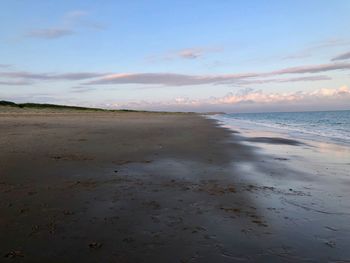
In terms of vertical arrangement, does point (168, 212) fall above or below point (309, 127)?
above

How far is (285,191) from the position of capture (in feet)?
25.9

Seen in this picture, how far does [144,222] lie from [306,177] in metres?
5.92

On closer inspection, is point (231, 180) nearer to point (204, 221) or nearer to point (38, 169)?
point (204, 221)

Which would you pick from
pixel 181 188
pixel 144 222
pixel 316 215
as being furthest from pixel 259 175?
pixel 144 222

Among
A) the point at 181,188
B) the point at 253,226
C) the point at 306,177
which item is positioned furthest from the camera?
→ the point at 306,177

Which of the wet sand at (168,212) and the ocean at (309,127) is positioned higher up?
the wet sand at (168,212)

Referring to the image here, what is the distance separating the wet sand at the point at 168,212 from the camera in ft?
14.5

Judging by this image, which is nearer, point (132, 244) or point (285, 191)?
point (132, 244)

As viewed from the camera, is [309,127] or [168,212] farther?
[309,127]

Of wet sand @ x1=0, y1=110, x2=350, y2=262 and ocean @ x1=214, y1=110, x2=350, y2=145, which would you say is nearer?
wet sand @ x1=0, y1=110, x2=350, y2=262

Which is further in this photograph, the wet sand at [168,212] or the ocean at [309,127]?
the ocean at [309,127]

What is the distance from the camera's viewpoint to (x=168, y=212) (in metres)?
6.04

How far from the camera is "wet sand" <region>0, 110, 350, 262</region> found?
4.43 meters

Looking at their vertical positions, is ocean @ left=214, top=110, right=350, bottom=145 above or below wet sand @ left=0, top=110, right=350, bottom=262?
below
